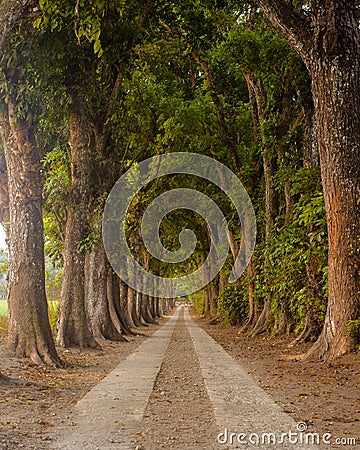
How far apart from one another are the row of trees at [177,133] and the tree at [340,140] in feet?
0.09

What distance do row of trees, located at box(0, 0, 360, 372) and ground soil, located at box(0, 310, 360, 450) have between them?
880 mm

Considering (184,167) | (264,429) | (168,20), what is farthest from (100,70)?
(184,167)

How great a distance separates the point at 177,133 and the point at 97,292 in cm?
691

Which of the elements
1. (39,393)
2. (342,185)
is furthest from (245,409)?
(342,185)

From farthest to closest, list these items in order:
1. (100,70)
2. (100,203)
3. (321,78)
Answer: (100,203)
(100,70)
(321,78)

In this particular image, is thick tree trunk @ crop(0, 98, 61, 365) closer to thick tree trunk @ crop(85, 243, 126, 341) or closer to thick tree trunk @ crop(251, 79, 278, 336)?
thick tree trunk @ crop(85, 243, 126, 341)

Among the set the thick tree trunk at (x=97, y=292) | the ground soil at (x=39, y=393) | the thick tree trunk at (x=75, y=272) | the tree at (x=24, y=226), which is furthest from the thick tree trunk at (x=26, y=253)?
the thick tree trunk at (x=97, y=292)

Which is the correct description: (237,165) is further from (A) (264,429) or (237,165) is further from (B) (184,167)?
(A) (264,429)

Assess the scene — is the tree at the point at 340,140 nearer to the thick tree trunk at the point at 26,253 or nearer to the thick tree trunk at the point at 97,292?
the thick tree trunk at the point at 26,253

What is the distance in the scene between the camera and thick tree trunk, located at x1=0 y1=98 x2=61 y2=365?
11.5m

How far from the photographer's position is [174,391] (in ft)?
29.6

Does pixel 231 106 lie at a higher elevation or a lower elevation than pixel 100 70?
higher

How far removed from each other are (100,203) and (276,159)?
292 inches

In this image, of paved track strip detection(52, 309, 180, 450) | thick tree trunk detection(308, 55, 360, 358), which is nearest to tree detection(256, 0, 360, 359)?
thick tree trunk detection(308, 55, 360, 358)
